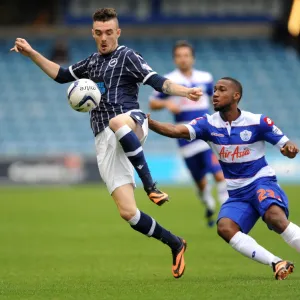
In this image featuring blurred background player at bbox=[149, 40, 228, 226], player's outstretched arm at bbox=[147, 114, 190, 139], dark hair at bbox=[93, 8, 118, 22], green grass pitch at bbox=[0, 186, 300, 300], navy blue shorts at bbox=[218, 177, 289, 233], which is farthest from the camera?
blurred background player at bbox=[149, 40, 228, 226]

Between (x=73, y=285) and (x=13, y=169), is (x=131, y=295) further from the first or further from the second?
(x=13, y=169)

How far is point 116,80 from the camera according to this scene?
9.12 meters

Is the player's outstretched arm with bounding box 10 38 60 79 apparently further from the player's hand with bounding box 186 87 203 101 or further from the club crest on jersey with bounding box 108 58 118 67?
the player's hand with bounding box 186 87 203 101

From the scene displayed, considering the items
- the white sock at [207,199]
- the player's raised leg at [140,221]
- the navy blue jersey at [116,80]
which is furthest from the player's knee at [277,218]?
the white sock at [207,199]

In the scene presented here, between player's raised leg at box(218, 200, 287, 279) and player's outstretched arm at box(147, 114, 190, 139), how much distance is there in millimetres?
824

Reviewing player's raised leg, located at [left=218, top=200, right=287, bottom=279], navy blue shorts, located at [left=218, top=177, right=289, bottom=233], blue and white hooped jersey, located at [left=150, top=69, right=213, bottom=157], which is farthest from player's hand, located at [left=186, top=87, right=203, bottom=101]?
blue and white hooped jersey, located at [left=150, top=69, right=213, bottom=157]

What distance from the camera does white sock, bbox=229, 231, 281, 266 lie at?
336 inches

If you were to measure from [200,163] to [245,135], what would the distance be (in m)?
5.86

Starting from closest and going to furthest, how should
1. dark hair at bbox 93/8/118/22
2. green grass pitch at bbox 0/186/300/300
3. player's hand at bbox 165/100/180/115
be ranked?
green grass pitch at bbox 0/186/300/300 < dark hair at bbox 93/8/118/22 < player's hand at bbox 165/100/180/115

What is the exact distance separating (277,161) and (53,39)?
1119cm

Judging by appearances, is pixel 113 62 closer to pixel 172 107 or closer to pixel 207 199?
pixel 172 107

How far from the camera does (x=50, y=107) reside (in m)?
29.0

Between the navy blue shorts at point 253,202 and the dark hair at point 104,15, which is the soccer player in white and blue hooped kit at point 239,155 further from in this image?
the dark hair at point 104,15

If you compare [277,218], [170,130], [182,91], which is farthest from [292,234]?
[182,91]
